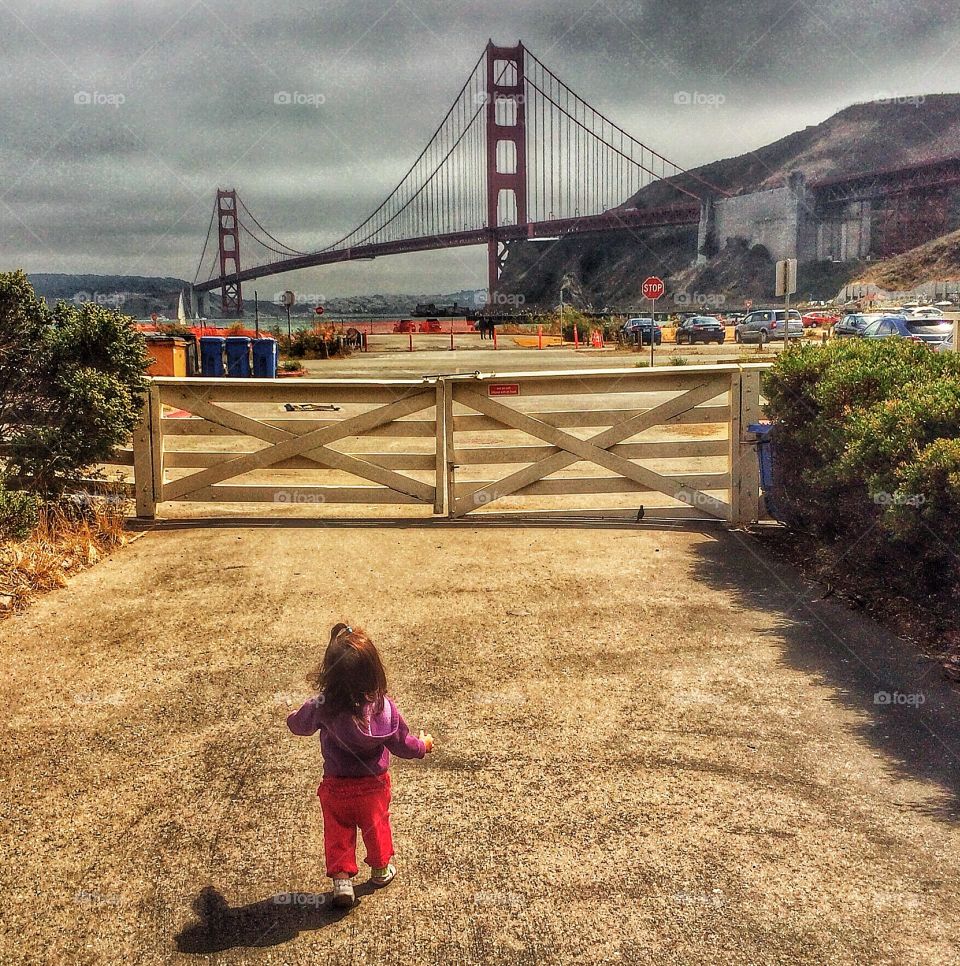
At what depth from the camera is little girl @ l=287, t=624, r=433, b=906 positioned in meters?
3.33

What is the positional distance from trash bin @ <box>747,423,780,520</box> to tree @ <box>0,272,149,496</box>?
5185 millimetres

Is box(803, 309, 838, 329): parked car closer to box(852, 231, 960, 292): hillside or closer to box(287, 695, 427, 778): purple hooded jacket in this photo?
box(852, 231, 960, 292): hillside

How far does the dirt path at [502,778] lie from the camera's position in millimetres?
3219

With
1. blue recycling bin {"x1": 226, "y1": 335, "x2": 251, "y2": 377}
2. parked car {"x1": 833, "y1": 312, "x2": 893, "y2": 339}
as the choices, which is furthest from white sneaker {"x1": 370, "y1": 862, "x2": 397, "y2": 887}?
parked car {"x1": 833, "y1": 312, "x2": 893, "y2": 339}

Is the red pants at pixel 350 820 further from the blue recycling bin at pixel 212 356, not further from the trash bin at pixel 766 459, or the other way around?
the blue recycling bin at pixel 212 356

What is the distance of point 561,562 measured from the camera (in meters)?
7.72

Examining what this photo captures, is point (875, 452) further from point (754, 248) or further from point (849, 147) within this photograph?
point (849, 147)

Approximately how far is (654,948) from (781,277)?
2078 centimetres

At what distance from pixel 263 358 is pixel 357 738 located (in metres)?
23.0

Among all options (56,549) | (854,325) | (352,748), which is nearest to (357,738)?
(352,748)

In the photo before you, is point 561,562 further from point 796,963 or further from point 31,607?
point 796,963

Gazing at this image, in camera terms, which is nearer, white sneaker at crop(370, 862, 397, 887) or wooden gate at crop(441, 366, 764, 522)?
white sneaker at crop(370, 862, 397, 887)

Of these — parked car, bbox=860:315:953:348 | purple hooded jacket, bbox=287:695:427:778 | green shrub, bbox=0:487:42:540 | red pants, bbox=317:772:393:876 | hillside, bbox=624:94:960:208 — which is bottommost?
red pants, bbox=317:772:393:876

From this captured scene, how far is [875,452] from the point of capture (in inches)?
254
